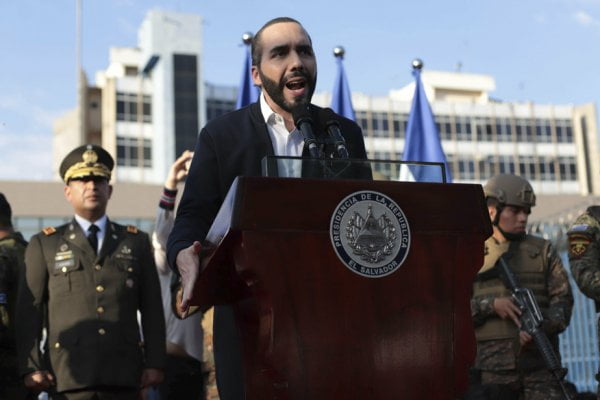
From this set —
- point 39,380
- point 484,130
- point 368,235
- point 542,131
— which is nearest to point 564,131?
point 542,131

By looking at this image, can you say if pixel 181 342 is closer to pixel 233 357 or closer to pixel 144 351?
pixel 144 351

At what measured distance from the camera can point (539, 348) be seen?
5262 millimetres

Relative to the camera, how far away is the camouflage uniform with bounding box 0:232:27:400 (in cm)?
526

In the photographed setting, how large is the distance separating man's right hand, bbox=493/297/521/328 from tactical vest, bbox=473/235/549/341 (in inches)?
5.1

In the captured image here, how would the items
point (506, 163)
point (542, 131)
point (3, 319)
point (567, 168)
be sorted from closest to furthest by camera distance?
point (3, 319) → point (506, 163) → point (542, 131) → point (567, 168)

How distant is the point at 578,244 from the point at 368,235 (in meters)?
3.18

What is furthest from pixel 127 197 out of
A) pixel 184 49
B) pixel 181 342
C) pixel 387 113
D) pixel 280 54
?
pixel 280 54

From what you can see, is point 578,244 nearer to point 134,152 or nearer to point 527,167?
point 134,152

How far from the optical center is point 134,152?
6247 centimetres

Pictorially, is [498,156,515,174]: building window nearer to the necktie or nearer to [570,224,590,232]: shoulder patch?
[570,224,590,232]: shoulder patch

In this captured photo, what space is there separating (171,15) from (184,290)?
6289cm

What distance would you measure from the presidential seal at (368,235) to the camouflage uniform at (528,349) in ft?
12.7

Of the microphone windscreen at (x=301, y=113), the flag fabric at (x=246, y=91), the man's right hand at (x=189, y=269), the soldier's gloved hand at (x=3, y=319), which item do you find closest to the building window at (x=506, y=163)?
the flag fabric at (x=246, y=91)

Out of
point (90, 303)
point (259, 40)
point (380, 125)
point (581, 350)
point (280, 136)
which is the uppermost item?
point (380, 125)
